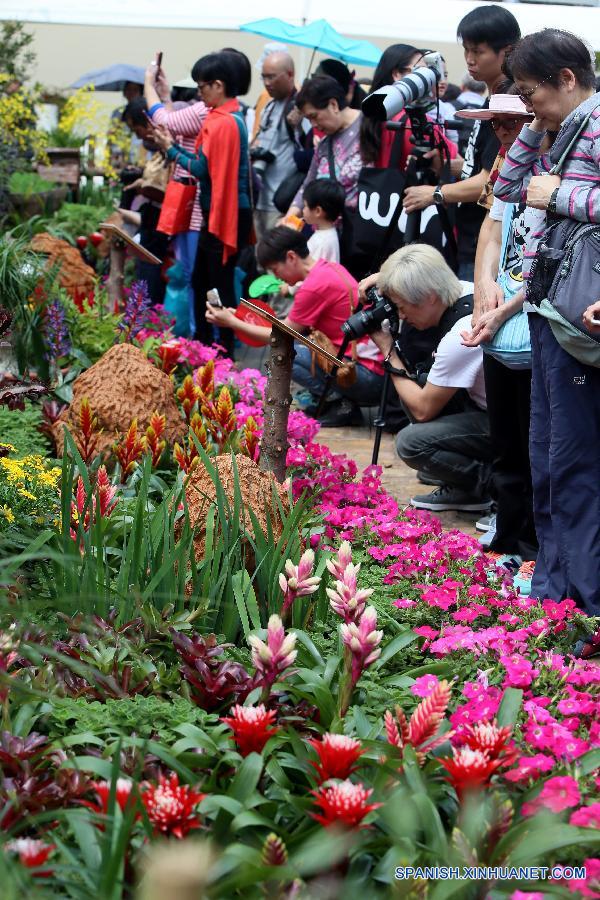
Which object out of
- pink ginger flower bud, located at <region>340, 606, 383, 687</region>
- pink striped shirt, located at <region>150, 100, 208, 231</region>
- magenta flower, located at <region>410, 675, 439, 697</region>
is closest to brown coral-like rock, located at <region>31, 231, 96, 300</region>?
pink striped shirt, located at <region>150, 100, 208, 231</region>

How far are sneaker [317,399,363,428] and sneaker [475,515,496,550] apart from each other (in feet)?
6.47

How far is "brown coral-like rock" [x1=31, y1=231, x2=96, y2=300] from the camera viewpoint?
24.2 feet

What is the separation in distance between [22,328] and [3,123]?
4813 millimetres

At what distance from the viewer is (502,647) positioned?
298 cm

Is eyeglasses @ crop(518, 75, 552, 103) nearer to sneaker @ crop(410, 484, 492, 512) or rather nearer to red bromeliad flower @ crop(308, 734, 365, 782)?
sneaker @ crop(410, 484, 492, 512)

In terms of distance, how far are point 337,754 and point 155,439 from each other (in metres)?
2.43

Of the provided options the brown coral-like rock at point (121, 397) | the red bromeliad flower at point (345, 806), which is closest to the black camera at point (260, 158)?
the brown coral-like rock at point (121, 397)

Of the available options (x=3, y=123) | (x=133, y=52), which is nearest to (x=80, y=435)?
(x=3, y=123)

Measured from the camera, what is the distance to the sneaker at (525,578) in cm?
403

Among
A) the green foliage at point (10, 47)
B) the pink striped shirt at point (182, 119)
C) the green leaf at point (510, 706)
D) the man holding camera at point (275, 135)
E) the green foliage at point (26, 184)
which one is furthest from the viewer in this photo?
the green foliage at point (10, 47)

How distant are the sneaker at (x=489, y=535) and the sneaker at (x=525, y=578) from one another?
291mm

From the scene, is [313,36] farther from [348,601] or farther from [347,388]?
[348,601]

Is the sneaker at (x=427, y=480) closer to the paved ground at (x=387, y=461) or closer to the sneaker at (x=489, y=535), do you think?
the paved ground at (x=387, y=461)

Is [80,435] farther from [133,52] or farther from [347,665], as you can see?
[133,52]
